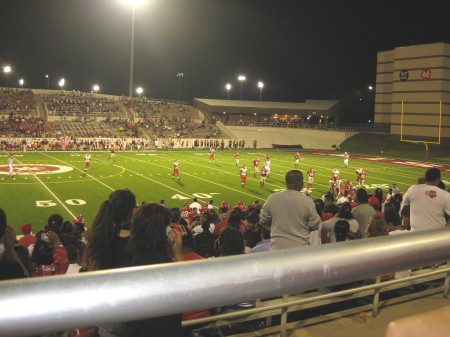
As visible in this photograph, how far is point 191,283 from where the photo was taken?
97cm

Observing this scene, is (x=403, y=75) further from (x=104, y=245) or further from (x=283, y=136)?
(x=104, y=245)

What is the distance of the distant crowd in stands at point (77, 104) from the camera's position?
59.5 meters

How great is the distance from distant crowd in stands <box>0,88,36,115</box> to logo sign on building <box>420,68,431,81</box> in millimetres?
47000

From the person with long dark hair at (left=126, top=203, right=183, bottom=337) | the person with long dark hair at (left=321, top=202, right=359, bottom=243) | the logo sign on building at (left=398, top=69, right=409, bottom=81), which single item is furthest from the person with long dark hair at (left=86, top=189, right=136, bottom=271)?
the logo sign on building at (left=398, top=69, right=409, bottom=81)

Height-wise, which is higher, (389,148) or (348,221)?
(389,148)

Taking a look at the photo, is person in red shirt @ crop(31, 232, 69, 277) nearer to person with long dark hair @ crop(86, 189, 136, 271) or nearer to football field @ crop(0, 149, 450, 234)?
person with long dark hair @ crop(86, 189, 136, 271)

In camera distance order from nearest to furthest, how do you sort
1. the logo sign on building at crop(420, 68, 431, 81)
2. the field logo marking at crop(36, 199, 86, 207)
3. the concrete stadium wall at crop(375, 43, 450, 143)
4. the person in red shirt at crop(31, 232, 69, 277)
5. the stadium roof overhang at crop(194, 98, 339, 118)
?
the person in red shirt at crop(31, 232, 69, 277)
the field logo marking at crop(36, 199, 86, 207)
the concrete stadium wall at crop(375, 43, 450, 143)
the logo sign on building at crop(420, 68, 431, 81)
the stadium roof overhang at crop(194, 98, 339, 118)

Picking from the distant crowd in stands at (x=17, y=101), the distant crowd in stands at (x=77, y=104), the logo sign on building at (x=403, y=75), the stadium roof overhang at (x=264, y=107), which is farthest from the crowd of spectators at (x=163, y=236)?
the stadium roof overhang at (x=264, y=107)

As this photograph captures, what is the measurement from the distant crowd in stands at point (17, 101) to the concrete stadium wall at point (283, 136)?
24.7 meters

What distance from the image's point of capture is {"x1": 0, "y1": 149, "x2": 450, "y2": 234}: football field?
2042cm

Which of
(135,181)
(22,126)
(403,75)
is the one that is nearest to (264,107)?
(403,75)

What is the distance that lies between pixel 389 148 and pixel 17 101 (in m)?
46.1

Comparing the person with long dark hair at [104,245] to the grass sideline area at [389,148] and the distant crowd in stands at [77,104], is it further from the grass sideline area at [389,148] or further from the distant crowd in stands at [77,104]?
the distant crowd in stands at [77,104]

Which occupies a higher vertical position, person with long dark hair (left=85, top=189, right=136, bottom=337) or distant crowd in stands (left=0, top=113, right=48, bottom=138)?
distant crowd in stands (left=0, top=113, right=48, bottom=138)
